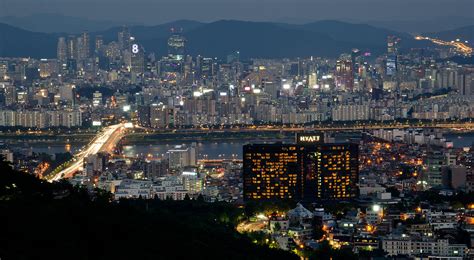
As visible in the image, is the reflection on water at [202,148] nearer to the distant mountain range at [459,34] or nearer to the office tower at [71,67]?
the office tower at [71,67]

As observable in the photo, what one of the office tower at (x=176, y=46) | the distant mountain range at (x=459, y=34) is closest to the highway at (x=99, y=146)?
the office tower at (x=176, y=46)

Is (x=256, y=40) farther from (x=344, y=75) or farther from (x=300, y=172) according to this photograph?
(x=300, y=172)

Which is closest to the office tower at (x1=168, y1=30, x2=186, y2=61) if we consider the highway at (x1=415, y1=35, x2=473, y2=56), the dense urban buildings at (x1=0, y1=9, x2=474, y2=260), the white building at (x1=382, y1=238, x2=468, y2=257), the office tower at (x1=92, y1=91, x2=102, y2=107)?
the dense urban buildings at (x1=0, y1=9, x2=474, y2=260)

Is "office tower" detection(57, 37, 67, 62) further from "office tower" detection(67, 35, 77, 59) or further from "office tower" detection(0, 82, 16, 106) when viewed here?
"office tower" detection(0, 82, 16, 106)

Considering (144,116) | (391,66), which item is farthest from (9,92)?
(391,66)

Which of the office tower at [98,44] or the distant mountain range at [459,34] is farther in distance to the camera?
the distant mountain range at [459,34]
